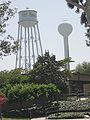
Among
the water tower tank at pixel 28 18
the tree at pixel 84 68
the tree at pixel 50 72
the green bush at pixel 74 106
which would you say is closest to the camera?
the green bush at pixel 74 106

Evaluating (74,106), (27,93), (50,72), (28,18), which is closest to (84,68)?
(28,18)

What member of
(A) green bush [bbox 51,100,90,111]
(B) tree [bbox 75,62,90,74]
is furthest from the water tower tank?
(A) green bush [bbox 51,100,90,111]

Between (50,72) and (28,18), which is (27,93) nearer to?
(50,72)

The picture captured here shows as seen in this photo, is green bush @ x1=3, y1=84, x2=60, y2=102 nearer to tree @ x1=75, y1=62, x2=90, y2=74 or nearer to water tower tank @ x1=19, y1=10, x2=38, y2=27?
water tower tank @ x1=19, y1=10, x2=38, y2=27

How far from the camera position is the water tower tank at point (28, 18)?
96.1 metres

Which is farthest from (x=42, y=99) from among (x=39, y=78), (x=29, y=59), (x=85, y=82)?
(x=29, y=59)

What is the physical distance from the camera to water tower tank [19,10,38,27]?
315 ft

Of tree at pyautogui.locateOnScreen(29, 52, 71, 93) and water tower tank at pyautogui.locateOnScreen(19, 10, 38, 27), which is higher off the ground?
water tower tank at pyautogui.locateOnScreen(19, 10, 38, 27)

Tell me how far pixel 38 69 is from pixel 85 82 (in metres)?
21.7

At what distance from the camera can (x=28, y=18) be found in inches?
3802

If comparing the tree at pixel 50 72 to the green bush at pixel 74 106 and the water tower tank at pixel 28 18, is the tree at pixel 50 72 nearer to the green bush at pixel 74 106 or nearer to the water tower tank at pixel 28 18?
the green bush at pixel 74 106

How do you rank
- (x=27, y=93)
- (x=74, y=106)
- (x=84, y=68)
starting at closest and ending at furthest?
(x=74, y=106)
(x=27, y=93)
(x=84, y=68)

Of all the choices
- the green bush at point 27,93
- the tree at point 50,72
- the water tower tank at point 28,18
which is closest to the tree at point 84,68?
the water tower tank at point 28,18

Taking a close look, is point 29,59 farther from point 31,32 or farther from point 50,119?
point 50,119
